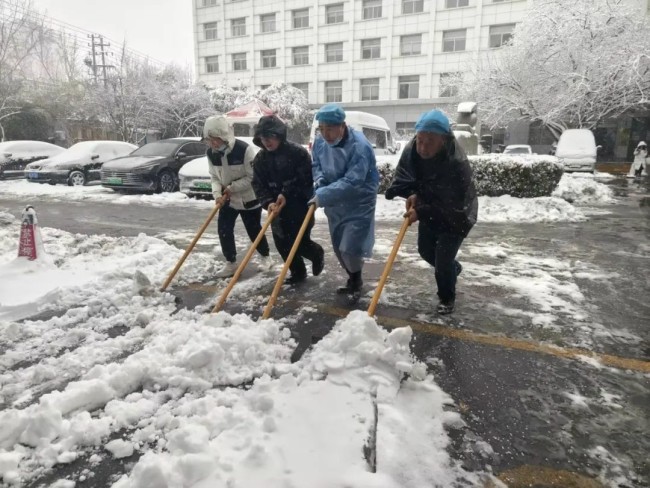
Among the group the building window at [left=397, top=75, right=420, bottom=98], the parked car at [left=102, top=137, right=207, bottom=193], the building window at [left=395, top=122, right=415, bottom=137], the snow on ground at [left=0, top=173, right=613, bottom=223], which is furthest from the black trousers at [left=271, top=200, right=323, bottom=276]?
the building window at [left=397, top=75, right=420, bottom=98]

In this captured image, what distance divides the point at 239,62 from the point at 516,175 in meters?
31.9

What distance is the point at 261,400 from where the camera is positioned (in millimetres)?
2172

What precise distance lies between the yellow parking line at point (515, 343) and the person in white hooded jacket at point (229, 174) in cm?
151

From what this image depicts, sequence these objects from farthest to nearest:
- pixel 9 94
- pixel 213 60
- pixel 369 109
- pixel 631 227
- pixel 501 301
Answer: pixel 213 60, pixel 369 109, pixel 9 94, pixel 631 227, pixel 501 301

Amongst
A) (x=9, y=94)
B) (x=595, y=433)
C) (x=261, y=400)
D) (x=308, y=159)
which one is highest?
(x=9, y=94)

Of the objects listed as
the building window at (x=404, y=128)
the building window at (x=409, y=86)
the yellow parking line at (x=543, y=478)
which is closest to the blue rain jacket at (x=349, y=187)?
the yellow parking line at (x=543, y=478)

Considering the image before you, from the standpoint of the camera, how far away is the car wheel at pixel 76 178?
13336 millimetres

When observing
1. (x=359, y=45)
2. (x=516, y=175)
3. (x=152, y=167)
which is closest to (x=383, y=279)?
(x=516, y=175)

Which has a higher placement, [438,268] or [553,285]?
[438,268]

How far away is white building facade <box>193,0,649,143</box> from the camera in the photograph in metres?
28.8

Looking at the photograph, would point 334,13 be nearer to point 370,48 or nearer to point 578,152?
point 370,48

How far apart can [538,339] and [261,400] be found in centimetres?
211

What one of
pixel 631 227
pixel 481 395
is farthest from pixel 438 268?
pixel 631 227

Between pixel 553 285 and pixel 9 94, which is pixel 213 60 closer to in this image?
pixel 9 94
